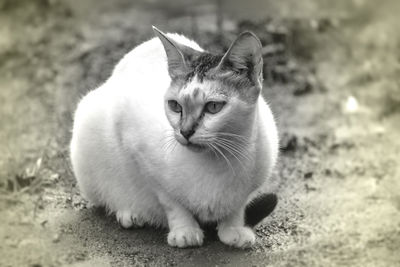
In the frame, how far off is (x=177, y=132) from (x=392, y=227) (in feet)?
4.23

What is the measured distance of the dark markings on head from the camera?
2.55 metres

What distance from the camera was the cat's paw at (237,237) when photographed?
9.23 feet

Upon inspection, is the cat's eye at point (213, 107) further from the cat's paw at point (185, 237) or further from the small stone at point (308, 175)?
the small stone at point (308, 175)

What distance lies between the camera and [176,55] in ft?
8.54

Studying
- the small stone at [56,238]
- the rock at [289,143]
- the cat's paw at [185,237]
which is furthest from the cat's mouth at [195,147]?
the rock at [289,143]

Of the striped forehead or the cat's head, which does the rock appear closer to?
the cat's head

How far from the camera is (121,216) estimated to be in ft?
9.93

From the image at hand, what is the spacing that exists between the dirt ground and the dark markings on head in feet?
2.65

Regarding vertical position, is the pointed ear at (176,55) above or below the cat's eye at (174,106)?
above

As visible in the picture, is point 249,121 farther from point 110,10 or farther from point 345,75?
point 110,10

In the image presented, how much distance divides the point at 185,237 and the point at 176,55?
82 centimetres

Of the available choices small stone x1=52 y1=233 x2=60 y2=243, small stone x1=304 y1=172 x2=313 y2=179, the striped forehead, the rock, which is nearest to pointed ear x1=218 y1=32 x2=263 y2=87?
the striped forehead

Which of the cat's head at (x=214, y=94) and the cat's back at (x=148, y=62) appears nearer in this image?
the cat's head at (x=214, y=94)

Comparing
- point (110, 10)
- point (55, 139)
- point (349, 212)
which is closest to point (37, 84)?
point (55, 139)
